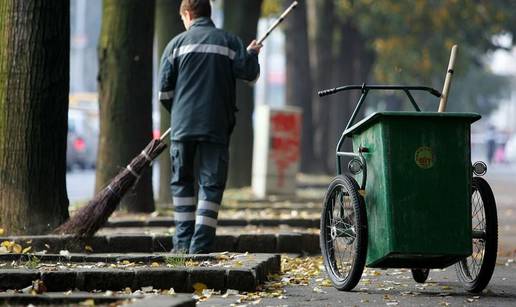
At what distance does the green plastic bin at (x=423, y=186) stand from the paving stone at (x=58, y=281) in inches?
72.6

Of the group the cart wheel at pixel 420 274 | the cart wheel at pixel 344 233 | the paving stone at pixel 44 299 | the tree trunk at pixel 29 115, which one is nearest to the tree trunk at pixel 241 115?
the tree trunk at pixel 29 115

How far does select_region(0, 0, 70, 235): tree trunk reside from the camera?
423 inches

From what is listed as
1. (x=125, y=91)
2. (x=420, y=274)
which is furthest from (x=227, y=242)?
(x=125, y=91)

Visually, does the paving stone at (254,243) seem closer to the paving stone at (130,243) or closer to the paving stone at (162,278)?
the paving stone at (130,243)

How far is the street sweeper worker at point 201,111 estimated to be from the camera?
10.1 metres

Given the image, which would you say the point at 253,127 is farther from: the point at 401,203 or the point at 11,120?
the point at 401,203

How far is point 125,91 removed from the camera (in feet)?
48.9

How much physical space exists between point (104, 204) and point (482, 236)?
124 inches

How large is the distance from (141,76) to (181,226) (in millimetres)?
4959

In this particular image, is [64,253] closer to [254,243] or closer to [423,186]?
[254,243]

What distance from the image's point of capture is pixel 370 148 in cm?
880

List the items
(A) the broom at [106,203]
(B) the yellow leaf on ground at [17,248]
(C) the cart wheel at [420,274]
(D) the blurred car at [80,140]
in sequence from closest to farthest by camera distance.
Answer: (C) the cart wheel at [420,274] < (B) the yellow leaf on ground at [17,248] < (A) the broom at [106,203] < (D) the blurred car at [80,140]

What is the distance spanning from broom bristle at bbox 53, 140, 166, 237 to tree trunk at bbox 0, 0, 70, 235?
250 mm

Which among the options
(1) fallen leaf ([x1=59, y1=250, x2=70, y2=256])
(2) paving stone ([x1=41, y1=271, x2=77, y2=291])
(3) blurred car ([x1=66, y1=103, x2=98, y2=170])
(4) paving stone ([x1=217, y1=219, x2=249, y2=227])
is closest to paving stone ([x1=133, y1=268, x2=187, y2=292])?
(2) paving stone ([x1=41, y1=271, x2=77, y2=291])
